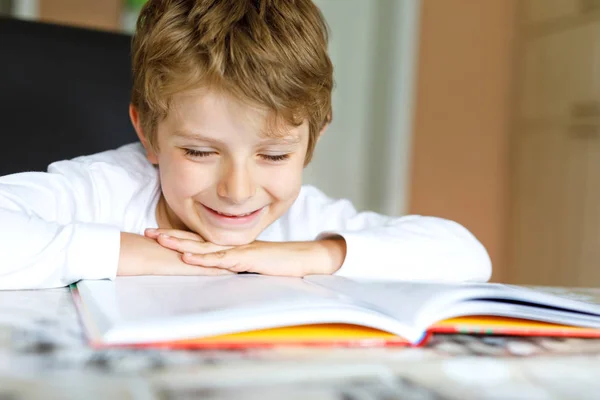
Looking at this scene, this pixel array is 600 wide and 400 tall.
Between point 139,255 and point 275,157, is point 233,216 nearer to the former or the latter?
point 275,157

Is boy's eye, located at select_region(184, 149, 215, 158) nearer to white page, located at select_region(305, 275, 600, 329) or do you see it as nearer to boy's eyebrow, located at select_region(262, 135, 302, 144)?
boy's eyebrow, located at select_region(262, 135, 302, 144)

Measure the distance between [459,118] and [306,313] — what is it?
256 centimetres

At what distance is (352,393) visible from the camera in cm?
37

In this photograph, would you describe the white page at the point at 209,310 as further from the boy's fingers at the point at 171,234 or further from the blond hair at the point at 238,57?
the blond hair at the point at 238,57

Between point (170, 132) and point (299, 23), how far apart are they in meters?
0.24

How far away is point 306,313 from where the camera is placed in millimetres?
489

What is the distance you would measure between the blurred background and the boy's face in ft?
6.22

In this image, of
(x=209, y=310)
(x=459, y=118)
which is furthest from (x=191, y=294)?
(x=459, y=118)

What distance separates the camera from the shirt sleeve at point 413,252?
87 cm

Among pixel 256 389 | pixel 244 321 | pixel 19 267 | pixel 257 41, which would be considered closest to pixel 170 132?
pixel 257 41

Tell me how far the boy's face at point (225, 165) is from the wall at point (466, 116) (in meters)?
2.01

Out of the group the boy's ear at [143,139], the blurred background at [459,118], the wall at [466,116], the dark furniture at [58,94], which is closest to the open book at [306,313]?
the boy's ear at [143,139]

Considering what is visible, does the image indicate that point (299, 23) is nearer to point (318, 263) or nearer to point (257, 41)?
→ point (257, 41)

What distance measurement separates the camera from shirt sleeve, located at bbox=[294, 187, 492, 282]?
87cm
